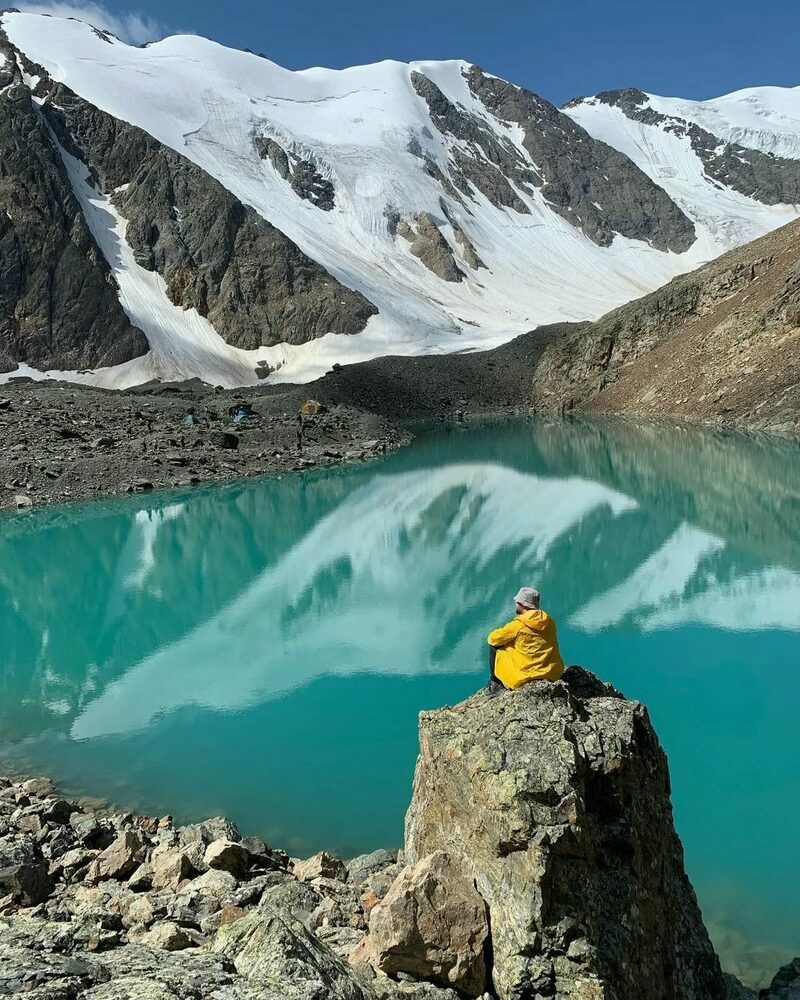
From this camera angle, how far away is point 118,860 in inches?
254

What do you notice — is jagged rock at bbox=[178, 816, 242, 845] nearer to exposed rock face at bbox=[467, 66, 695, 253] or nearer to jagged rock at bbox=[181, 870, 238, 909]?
jagged rock at bbox=[181, 870, 238, 909]

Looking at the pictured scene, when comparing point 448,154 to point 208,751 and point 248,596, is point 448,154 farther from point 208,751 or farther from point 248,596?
point 208,751

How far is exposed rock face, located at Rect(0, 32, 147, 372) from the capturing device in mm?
67812

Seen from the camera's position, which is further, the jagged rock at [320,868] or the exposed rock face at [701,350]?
the exposed rock face at [701,350]

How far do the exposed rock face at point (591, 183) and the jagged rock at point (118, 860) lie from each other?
12927 cm

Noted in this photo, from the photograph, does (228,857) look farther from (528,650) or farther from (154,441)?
(154,441)

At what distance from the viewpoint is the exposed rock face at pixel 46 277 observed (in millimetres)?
67812

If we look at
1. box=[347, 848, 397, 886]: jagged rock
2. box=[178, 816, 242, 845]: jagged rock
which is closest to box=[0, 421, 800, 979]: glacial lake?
box=[178, 816, 242, 845]: jagged rock

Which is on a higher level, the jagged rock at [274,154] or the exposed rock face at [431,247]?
the jagged rock at [274,154]

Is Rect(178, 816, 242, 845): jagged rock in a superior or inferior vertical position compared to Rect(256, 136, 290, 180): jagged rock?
inferior

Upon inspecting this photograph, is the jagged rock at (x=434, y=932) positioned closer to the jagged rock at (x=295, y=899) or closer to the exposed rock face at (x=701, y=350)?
the jagged rock at (x=295, y=899)

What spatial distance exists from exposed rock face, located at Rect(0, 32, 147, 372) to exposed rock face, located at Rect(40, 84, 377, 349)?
27.2ft

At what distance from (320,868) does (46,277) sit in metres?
73.1

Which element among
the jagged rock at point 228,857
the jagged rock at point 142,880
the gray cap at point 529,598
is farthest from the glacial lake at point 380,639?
the gray cap at point 529,598
